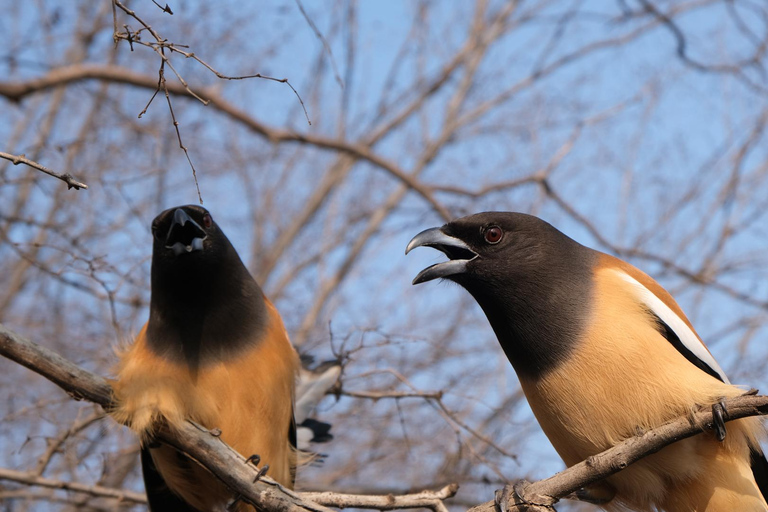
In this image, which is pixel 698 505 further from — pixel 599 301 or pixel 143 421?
pixel 143 421

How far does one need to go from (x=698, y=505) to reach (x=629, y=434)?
0.60m

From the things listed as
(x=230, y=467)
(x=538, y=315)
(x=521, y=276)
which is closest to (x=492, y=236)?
(x=521, y=276)

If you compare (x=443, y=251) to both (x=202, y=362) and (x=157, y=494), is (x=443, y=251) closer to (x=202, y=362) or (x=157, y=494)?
(x=202, y=362)

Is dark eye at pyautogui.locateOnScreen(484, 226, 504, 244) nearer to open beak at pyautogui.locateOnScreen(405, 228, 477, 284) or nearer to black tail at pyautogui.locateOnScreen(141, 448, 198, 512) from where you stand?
open beak at pyautogui.locateOnScreen(405, 228, 477, 284)

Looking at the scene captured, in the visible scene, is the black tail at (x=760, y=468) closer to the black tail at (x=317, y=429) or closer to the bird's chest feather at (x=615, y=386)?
the bird's chest feather at (x=615, y=386)

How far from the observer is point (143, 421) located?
4.59 metres

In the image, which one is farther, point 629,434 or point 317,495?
point 317,495

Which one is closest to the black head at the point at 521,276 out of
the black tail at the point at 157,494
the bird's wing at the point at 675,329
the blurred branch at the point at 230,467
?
the bird's wing at the point at 675,329

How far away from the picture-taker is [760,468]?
4645 millimetres

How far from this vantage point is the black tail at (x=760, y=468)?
4551 millimetres

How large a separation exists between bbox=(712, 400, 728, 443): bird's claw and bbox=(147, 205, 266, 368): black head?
9.04 ft

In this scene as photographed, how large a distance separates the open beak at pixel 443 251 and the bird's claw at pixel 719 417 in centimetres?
159

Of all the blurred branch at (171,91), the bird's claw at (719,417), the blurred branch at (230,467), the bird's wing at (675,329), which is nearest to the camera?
the bird's claw at (719,417)

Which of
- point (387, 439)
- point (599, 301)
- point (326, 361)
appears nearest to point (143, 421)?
point (326, 361)
